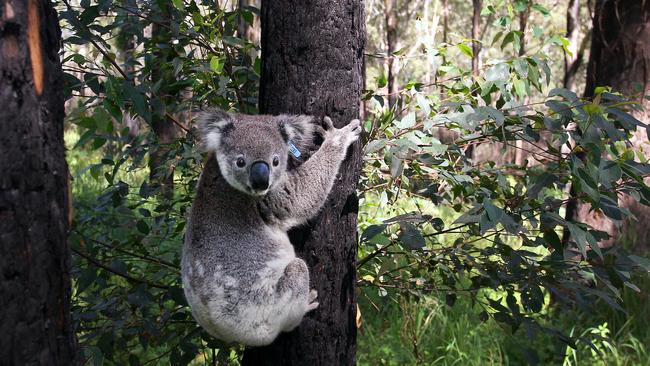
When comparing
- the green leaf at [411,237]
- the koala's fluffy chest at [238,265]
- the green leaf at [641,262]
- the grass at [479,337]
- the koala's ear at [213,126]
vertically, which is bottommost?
the grass at [479,337]

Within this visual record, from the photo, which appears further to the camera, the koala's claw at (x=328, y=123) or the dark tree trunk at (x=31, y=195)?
the koala's claw at (x=328, y=123)

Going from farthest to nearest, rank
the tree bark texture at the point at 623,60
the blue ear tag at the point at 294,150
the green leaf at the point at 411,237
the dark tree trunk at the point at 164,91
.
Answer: the tree bark texture at the point at 623,60 < the dark tree trunk at the point at 164,91 < the blue ear tag at the point at 294,150 < the green leaf at the point at 411,237

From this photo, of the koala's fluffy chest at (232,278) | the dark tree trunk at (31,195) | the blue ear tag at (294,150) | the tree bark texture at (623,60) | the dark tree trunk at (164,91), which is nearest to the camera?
the dark tree trunk at (31,195)

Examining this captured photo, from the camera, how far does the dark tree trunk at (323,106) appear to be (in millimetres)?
2207

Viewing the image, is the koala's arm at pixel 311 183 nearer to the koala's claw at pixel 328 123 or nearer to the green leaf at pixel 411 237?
the koala's claw at pixel 328 123

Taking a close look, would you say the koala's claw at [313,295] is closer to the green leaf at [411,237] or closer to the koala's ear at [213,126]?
the green leaf at [411,237]

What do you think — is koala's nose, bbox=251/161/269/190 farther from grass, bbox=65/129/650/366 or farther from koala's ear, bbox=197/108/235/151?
grass, bbox=65/129/650/366

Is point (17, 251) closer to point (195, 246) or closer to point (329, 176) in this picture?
point (195, 246)

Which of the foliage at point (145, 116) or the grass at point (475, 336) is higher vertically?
the foliage at point (145, 116)

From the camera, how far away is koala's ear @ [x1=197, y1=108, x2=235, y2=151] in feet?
8.14

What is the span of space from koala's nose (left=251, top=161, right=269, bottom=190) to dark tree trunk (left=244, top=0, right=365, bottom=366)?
0.79 ft

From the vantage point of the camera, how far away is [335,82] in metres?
2.23

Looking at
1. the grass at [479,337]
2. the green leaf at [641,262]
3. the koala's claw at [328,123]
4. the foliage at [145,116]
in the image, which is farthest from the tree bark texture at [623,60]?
the foliage at [145,116]

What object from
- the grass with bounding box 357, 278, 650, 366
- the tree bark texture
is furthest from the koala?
the tree bark texture
